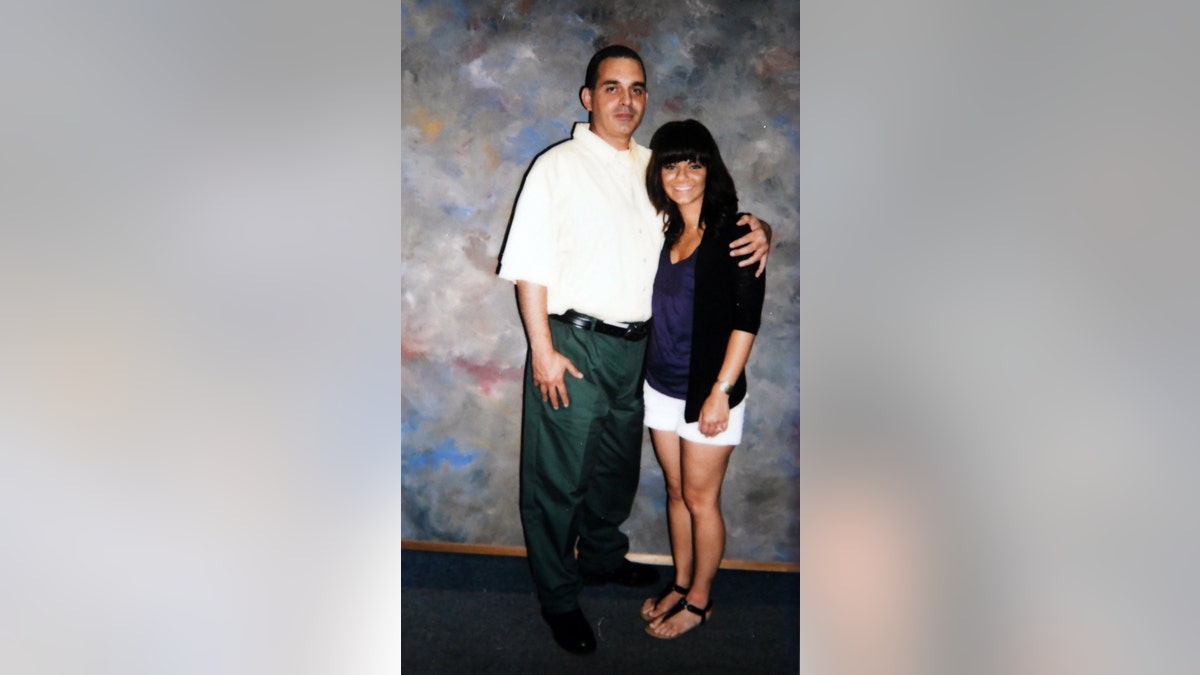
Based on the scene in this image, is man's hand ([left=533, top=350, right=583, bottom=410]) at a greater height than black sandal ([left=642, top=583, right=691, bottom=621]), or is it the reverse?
A: man's hand ([left=533, top=350, right=583, bottom=410])

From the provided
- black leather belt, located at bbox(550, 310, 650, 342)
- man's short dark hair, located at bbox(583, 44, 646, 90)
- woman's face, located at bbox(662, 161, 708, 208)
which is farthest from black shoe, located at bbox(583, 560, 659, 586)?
man's short dark hair, located at bbox(583, 44, 646, 90)

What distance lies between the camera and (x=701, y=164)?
6.40 ft

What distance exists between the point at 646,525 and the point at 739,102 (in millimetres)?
980

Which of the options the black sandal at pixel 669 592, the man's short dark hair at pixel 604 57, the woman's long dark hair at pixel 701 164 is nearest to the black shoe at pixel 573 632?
the black sandal at pixel 669 592

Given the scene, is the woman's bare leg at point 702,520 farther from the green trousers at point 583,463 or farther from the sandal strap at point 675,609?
the green trousers at point 583,463

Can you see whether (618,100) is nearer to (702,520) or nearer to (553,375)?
(553,375)

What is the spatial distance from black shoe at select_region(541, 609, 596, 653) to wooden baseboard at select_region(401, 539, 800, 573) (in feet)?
0.56

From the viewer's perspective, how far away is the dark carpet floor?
6.37 feet

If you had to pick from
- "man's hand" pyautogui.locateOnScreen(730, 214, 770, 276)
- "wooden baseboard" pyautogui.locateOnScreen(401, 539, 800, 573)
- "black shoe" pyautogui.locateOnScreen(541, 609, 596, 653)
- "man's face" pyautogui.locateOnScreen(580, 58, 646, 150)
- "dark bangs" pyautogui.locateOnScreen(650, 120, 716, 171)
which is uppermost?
"man's face" pyautogui.locateOnScreen(580, 58, 646, 150)

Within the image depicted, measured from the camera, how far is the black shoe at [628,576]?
6.41ft

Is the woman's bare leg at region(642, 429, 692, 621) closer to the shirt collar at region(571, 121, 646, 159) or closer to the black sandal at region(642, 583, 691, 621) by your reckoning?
the black sandal at region(642, 583, 691, 621)
